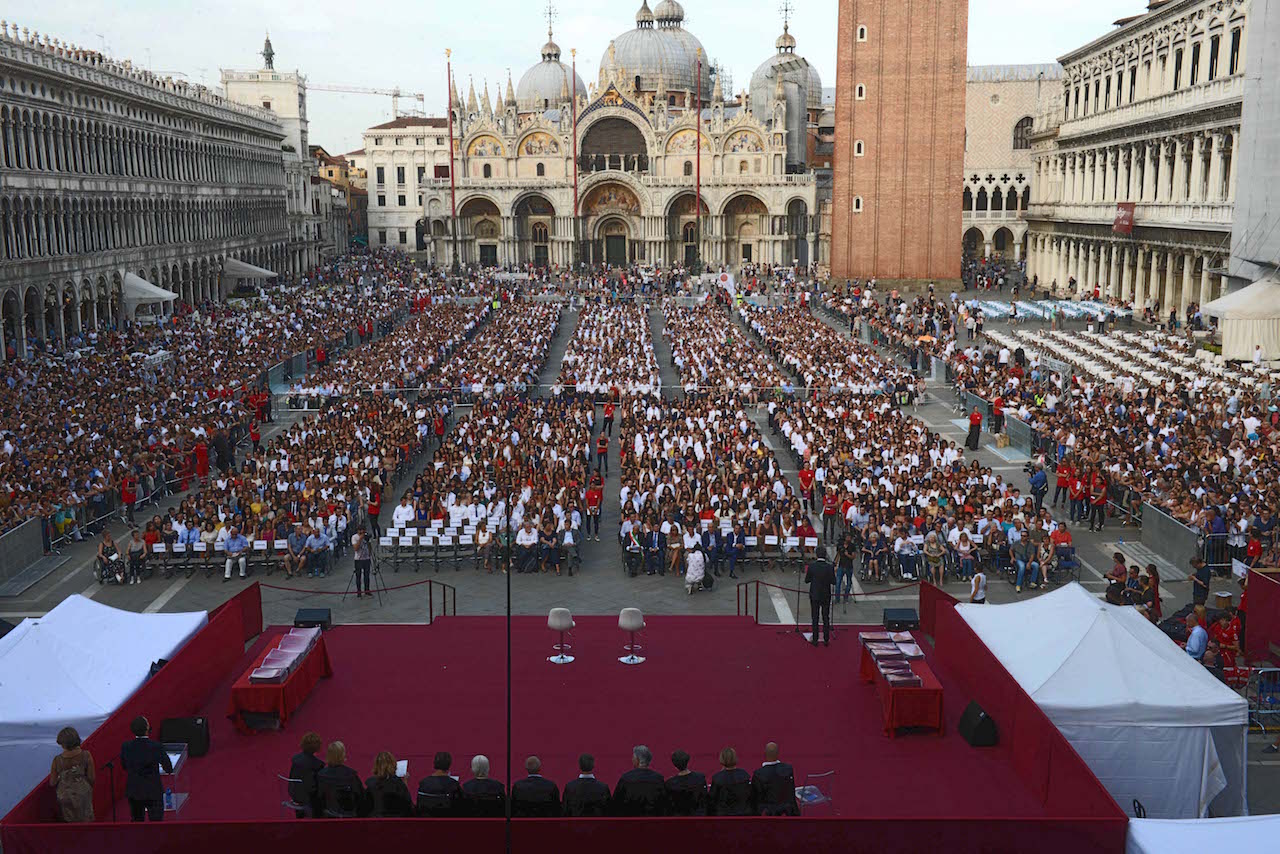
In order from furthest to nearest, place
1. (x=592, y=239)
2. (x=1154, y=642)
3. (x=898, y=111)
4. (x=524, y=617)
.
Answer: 1. (x=592, y=239)
2. (x=898, y=111)
3. (x=524, y=617)
4. (x=1154, y=642)

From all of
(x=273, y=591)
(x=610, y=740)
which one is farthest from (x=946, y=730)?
(x=273, y=591)

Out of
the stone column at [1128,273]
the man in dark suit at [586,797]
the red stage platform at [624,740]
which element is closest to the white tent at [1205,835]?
the red stage platform at [624,740]

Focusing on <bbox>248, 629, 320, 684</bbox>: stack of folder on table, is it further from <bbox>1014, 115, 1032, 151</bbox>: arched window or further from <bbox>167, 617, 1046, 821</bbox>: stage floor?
<bbox>1014, 115, 1032, 151</bbox>: arched window

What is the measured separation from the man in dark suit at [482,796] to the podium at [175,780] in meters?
3.00

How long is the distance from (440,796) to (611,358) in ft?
94.1

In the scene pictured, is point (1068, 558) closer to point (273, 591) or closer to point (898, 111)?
point (273, 591)

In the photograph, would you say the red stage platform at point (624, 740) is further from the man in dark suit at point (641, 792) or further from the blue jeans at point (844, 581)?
the blue jeans at point (844, 581)

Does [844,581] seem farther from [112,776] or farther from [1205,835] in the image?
[112,776]

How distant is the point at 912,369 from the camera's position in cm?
3897

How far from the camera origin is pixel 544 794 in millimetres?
9891

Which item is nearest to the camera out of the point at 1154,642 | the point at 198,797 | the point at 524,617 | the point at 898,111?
the point at 198,797

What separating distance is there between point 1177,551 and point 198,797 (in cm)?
1578

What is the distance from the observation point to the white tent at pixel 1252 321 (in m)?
34.1

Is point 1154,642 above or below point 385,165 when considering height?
below
